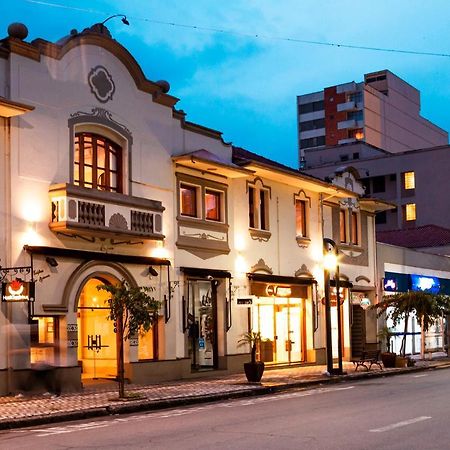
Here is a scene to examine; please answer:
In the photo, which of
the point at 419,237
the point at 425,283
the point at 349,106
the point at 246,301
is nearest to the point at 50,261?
the point at 246,301

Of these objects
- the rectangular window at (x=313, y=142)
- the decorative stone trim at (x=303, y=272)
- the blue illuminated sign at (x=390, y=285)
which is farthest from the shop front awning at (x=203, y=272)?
the rectangular window at (x=313, y=142)

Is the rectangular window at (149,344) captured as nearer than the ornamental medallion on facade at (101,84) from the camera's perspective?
No

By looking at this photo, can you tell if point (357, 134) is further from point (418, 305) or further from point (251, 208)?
point (251, 208)

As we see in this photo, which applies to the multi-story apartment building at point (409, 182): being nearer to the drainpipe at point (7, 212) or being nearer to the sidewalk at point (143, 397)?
the sidewalk at point (143, 397)

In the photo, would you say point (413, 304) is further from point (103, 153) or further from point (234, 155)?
point (103, 153)

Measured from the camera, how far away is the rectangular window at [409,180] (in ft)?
237

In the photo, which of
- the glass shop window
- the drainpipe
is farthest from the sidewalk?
the drainpipe

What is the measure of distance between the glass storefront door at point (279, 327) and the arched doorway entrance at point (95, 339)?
721 cm

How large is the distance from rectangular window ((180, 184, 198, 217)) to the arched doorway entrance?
4309 mm

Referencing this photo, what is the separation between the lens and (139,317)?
66.3 feet

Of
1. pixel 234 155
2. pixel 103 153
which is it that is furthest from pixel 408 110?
pixel 103 153

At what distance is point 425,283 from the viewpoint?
42.8 metres

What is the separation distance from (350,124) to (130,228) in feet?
252

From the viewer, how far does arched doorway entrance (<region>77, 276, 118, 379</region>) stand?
2470 centimetres
